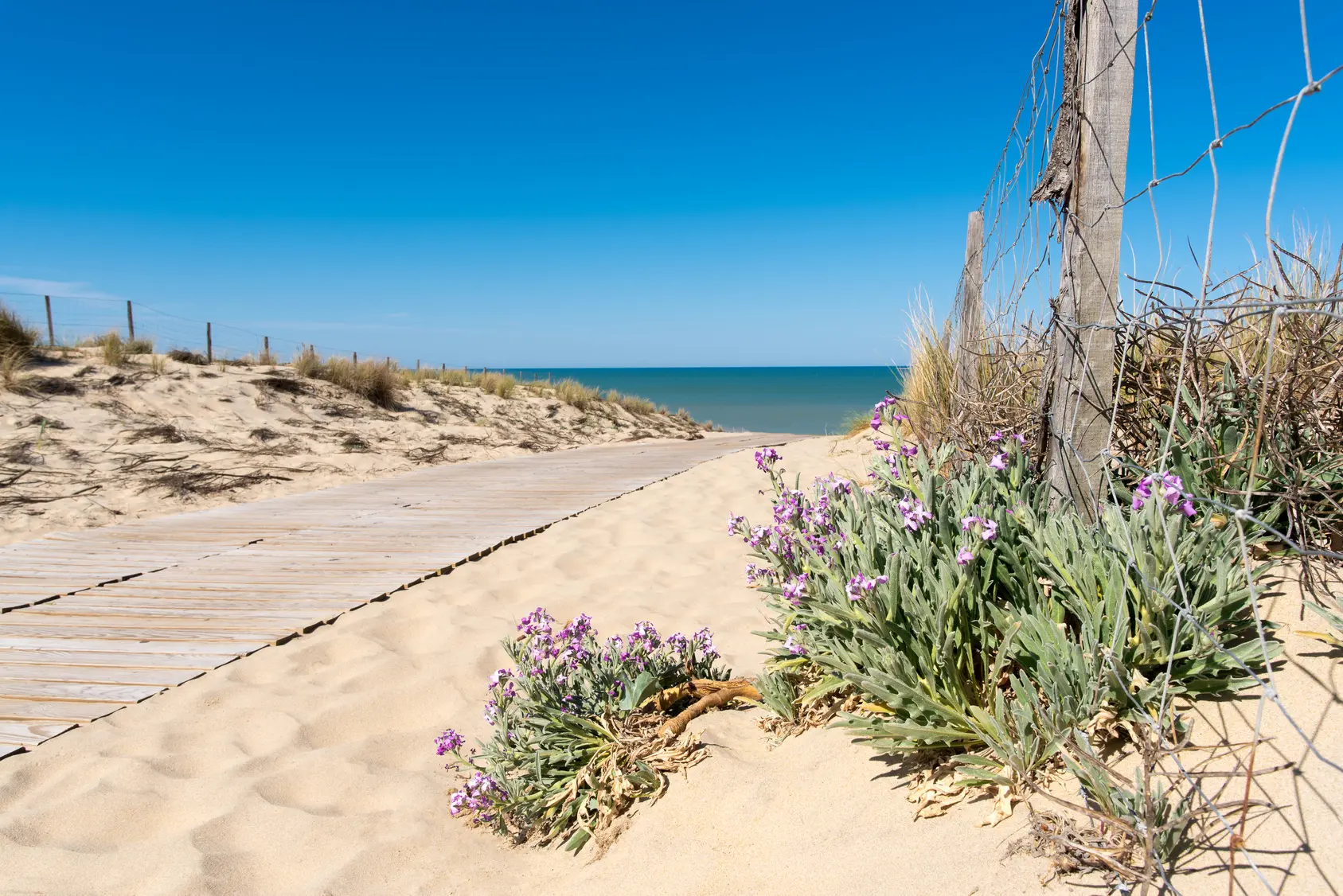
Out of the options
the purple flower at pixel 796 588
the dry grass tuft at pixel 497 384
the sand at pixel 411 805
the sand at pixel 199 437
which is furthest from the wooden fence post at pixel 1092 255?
the dry grass tuft at pixel 497 384

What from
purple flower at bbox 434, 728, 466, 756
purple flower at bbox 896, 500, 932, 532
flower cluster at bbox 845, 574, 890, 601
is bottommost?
purple flower at bbox 434, 728, 466, 756

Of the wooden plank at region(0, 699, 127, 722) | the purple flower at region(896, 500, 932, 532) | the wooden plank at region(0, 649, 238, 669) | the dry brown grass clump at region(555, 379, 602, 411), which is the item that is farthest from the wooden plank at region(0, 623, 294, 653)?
the dry brown grass clump at region(555, 379, 602, 411)

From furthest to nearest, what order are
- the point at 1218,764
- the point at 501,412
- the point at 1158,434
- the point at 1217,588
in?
the point at 501,412, the point at 1158,434, the point at 1217,588, the point at 1218,764

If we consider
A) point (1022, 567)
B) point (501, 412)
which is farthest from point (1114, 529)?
point (501, 412)

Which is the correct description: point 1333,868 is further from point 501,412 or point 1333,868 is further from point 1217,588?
point 501,412

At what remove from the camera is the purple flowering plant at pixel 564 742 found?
2.00 metres

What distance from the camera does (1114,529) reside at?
1703 millimetres

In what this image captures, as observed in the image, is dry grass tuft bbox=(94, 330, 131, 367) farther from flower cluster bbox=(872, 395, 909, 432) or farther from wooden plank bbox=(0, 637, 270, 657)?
flower cluster bbox=(872, 395, 909, 432)

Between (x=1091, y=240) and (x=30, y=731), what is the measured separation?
12.0 feet

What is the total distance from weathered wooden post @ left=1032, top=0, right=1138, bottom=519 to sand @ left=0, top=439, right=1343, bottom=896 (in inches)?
22.7

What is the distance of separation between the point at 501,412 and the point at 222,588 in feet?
31.4

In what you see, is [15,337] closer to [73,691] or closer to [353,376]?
[353,376]

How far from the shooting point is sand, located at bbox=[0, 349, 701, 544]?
6625 millimetres

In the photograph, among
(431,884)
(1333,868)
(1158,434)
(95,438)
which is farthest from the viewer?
(95,438)
